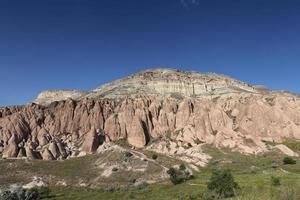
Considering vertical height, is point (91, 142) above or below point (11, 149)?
above

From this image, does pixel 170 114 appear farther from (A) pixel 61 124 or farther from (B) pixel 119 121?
(A) pixel 61 124

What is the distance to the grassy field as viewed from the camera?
74062mm

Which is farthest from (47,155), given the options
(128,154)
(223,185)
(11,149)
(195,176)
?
(223,185)

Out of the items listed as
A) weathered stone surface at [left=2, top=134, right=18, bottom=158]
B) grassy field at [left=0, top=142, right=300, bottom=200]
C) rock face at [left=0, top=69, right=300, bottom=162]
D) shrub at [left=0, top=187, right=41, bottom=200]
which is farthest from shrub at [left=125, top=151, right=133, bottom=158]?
weathered stone surface at [left=2, top=134, right=18, bottom=158]

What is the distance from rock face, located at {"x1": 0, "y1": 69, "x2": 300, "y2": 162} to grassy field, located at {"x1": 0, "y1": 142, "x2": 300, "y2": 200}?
1136 cm

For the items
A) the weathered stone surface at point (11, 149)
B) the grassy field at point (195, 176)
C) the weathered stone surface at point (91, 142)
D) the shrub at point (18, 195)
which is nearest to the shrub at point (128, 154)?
the grassy field at point (195, 176)

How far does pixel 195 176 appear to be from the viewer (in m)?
96.1

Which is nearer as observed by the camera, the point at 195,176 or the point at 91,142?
the point at 195,176

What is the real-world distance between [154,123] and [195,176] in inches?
2599

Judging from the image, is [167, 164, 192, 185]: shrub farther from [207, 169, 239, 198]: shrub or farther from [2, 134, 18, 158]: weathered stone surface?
[2, 134, 18, 158]: weathered stone surface

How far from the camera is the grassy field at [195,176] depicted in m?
74.1

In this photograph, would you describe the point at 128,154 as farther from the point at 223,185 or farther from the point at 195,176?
the point at 223,185

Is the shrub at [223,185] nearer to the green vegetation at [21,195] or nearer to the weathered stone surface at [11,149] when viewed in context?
the green vegetation at [21,195]

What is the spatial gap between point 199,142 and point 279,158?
32354mm
